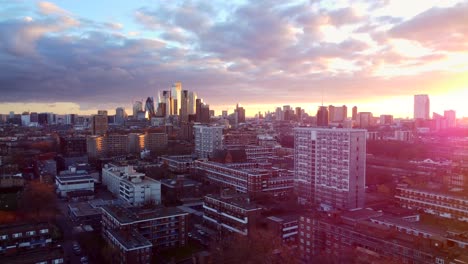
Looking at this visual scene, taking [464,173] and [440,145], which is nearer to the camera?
[464,173]

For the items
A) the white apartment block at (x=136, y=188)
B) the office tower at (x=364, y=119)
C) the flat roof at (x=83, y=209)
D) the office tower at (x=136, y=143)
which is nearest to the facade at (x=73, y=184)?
the white apartment block at (x=136, y=188)

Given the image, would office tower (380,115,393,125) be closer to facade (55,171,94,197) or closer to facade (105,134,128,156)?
facade (105,134,128,156)

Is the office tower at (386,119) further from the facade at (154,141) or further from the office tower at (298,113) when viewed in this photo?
the facade at (154,141)

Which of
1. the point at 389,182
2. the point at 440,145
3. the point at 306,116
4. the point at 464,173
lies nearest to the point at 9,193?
the point at 389,182

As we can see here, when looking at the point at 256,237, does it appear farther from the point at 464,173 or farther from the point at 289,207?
the point at 464,173

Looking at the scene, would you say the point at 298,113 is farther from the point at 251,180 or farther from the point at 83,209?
the point at 83,209

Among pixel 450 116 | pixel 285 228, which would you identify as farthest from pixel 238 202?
pixel 450 116
